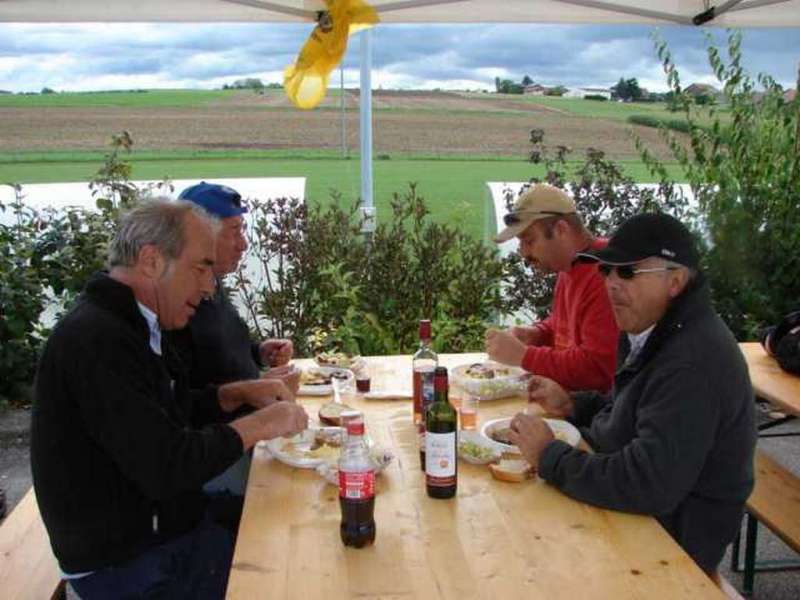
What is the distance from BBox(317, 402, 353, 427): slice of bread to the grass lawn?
10.7ft

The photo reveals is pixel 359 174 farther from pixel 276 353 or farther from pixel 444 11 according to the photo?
pixel 276 353

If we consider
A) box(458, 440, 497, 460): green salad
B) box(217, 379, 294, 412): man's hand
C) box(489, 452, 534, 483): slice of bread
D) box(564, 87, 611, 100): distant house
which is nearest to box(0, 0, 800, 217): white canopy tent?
box(217, 379, 294, 412): man's hand

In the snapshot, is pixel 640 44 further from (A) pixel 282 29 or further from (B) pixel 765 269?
(A) pixel 282 29

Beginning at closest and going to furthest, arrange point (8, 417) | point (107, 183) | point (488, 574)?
1. point (488, 574)
2. point (8, 417)
3. point (107, 183)

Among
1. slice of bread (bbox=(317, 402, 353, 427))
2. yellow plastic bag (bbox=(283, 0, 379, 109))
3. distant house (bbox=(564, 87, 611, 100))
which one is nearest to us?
slice of bread (bbox=(317, 402, 353, 427))

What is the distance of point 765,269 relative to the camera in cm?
556

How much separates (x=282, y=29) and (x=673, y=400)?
11.5 ft

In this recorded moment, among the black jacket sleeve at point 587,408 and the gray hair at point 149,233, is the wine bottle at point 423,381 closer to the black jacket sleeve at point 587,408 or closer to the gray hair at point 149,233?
the black jacket sleeve at point 587,408

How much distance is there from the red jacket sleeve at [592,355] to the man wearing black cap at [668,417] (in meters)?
0.56

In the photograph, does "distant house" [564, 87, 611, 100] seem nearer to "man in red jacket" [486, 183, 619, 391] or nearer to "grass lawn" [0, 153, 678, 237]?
"grass lawn" [0, 153, 678, 237]

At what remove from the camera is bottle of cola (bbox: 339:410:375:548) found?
5.86 feet

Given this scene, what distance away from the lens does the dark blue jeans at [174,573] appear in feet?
6.71

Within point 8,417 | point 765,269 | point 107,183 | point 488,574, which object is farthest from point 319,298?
point 488,574

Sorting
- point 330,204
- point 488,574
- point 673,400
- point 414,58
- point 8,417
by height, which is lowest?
point 8,417
